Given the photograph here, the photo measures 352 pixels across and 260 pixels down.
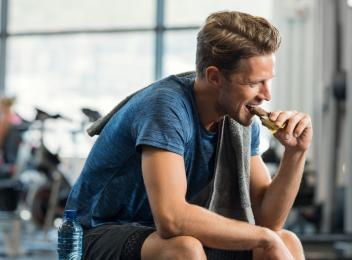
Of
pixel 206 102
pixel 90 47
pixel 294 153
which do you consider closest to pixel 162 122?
pixel 206 102

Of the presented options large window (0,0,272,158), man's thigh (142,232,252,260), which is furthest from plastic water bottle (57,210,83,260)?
large window (0,0,272,158)

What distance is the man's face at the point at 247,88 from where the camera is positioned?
1654mm

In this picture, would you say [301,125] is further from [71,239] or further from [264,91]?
[71,239]

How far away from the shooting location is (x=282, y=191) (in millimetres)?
1850

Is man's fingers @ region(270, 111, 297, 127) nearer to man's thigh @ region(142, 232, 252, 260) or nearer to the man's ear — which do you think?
the man's ear

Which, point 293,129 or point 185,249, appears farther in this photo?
point 293,129

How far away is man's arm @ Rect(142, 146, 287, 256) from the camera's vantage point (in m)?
1.58

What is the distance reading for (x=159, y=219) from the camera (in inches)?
62.5

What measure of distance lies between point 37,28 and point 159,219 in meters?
6.90

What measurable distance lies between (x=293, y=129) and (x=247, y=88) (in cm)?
16

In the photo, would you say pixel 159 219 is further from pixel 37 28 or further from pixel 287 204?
pixel 37 28

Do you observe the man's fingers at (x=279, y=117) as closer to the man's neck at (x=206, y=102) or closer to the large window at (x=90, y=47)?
the man's neck at (x=206, y=102)

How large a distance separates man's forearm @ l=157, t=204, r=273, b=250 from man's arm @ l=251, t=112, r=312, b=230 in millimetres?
242

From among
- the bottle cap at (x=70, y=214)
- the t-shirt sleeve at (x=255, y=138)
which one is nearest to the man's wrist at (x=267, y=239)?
the t-shirt sleeve at (x=255, y=138)
